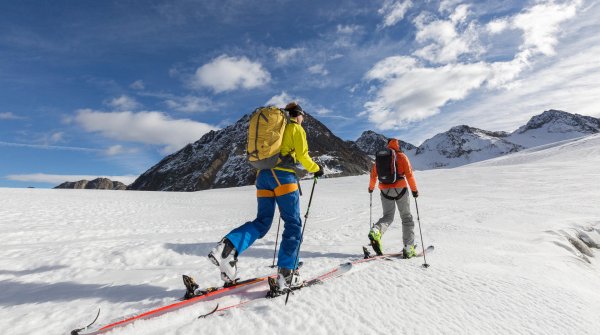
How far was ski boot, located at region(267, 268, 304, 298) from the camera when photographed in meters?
4.02

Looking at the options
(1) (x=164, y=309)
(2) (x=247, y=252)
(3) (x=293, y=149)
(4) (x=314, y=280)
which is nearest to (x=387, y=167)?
(3) (x=293, y=149)

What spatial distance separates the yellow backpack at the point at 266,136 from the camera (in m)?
4.20

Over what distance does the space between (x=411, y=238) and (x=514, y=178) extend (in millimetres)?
22330

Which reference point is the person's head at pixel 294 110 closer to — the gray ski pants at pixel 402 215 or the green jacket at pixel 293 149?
the green jacket at pixel 293 149

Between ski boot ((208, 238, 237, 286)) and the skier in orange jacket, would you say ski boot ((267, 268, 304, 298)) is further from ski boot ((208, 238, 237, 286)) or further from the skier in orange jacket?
the skier in orange jacket

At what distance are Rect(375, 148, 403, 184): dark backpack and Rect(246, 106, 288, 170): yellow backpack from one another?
3256 millimetres

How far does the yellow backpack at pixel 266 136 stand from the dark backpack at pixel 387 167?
128 inches

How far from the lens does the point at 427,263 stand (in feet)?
18.9

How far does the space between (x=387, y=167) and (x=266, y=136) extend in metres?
3.52

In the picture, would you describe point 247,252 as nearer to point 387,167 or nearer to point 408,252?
point 408,252

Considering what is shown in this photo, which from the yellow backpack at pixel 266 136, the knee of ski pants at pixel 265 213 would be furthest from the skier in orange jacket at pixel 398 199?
the yellow backpack at pixel 266 136

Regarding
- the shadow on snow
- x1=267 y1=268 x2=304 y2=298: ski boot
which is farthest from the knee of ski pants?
the shadow on snow

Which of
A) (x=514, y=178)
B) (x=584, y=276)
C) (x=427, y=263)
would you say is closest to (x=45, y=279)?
(x=427, y=263)

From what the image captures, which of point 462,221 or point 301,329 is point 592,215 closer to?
point 462,221
